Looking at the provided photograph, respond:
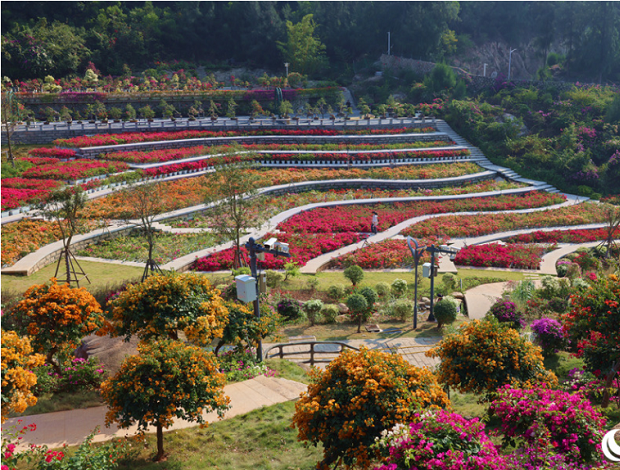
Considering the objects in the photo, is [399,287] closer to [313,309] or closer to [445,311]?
[445,311]

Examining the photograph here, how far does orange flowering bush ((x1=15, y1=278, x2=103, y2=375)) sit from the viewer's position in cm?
1084

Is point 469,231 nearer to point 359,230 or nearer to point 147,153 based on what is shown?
point 359,230

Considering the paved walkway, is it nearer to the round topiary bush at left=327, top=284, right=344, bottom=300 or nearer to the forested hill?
the round topiary bush at left=327, top=284, right=344, bottom=300

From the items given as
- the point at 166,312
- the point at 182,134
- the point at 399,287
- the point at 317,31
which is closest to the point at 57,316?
the point at 166,312

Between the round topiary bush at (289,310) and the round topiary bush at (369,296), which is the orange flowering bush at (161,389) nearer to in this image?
the round topiary bush at (289,310)

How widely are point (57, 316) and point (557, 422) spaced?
9135 mm

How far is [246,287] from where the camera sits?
1161cm

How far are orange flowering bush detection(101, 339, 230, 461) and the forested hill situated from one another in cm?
5427

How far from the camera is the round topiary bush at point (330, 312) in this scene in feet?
53.5

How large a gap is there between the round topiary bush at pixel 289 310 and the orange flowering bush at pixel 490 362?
6.93 m

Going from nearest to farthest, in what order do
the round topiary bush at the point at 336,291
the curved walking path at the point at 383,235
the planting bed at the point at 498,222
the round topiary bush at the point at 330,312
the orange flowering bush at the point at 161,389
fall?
the orange flowering bush at the point at 161,389
the round topiary bush at the point at 330,312
the round topiary bush at the point at 336,291
the curved walking path at the point at 383,235
the planting bed at the point at 498,222

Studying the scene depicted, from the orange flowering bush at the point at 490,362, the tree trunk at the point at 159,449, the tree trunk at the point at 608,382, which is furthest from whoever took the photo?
the tree trunk at the point at 608,382

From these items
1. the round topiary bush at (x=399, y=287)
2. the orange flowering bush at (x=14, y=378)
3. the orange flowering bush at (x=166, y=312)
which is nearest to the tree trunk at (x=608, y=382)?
the orange flowering bush at (x=166, y=312)

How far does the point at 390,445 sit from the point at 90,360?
7305 mm
